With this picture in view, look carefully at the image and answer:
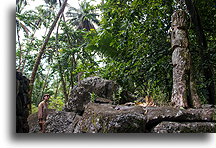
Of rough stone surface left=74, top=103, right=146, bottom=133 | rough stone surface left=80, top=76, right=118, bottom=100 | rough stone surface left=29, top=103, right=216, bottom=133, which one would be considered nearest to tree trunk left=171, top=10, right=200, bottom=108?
rough stone surface left=29, top=103, right=216, bottom=133

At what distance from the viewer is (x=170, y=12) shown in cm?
241

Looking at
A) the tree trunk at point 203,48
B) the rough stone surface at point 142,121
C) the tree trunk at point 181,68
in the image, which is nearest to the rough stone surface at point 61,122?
the rough stone surface at point 142,121

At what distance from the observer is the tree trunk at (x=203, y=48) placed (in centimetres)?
205

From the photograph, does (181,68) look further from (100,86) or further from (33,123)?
(33,123)

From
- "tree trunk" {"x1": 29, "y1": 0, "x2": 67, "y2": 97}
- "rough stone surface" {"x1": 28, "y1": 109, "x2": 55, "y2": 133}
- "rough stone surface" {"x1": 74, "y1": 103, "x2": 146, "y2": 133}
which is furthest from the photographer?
"tree trunk" {"x1": 29, "y1": 0, "x2": 67, "y2": 97}

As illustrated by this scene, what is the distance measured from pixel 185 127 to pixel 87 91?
2.90ft

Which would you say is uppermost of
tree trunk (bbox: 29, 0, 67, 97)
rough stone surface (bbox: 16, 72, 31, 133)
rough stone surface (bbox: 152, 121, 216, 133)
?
tree trunk (bbox: 29, 0, 67, 97)

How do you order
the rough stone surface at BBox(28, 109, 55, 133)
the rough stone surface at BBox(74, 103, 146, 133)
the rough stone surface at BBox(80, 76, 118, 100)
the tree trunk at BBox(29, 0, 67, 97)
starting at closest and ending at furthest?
the rough stone surface at BBox(74, 103, 146, 133), the rough stone surface at BBox(28, 109, 55, 133), the tree trunk at BBox(29, 0, 67, 97), the rough stone surface at BBox(80, 76, 118, 100)

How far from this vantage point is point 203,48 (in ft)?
7.29

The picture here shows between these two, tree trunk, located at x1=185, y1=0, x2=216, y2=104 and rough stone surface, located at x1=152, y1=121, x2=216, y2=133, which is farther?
tree trunk, located at x1=185, y1=0, x2=216, y2=104

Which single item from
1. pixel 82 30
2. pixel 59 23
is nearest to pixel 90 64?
pixel 82 30

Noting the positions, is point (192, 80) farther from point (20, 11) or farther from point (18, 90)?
point (20, 11)

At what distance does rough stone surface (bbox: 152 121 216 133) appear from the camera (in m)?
1.57

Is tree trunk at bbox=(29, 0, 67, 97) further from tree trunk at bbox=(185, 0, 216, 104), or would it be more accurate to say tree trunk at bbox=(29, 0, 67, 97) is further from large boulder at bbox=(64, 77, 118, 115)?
tree trunk at bbox=(185, 0, 216, 104)
